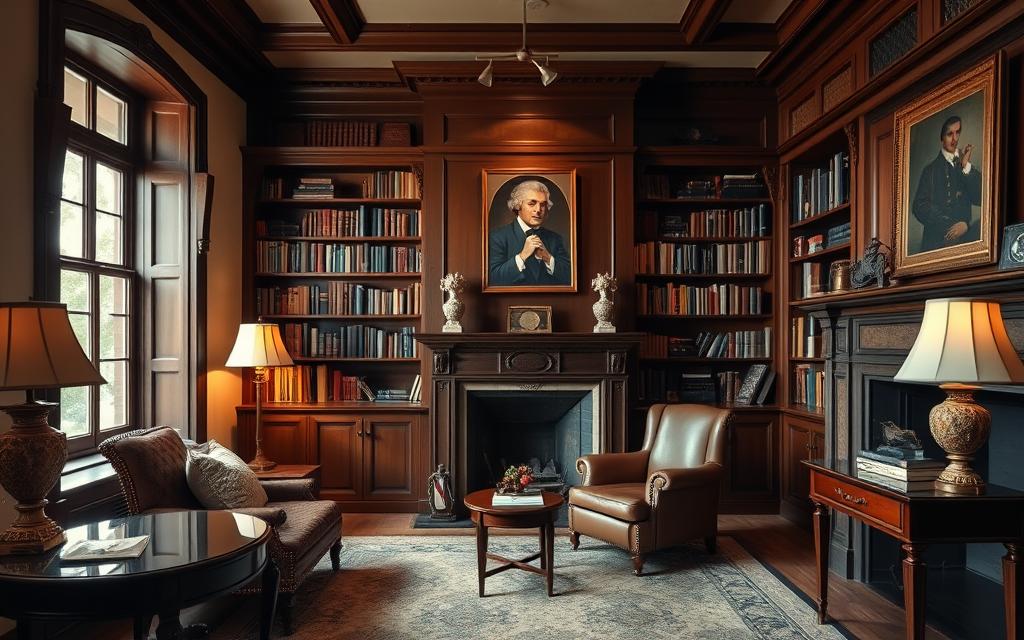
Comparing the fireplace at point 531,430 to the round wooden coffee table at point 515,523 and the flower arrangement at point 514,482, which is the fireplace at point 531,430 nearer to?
the flower arrangement at point 514,482

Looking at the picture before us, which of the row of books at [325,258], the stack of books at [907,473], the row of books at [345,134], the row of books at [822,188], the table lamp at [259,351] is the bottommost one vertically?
the stack of books at [907,473]

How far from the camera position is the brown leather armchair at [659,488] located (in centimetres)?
407

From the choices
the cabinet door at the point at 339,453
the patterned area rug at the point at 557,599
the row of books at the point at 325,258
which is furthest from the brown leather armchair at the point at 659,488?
the row of books at the point at 325,258

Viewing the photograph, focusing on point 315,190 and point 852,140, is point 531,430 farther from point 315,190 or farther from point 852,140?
point 852,140

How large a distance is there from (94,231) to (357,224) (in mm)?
2004

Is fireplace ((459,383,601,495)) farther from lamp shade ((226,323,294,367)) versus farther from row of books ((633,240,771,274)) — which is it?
lamp shade ((226,323,294,367))

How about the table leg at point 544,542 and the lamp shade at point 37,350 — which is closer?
the lamp shade at point 37,350

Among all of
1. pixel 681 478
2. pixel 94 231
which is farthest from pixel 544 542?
pixel 94 231

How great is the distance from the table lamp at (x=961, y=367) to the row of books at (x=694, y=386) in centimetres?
290

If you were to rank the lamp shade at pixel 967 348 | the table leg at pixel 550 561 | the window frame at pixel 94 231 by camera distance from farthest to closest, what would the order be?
the window frame at pixel 94 231 < the table leg at pixel 550 561 < the lamp shade at pixel 967 348

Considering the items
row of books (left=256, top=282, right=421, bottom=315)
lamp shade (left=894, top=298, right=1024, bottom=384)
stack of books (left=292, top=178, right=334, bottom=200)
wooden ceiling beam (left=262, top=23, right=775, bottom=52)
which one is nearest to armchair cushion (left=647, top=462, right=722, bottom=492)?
lamp shade (left=894, top=298, right=1024, bottom=384)

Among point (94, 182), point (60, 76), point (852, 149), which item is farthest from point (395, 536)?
point (852, 149)

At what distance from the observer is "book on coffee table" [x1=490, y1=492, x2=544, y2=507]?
376 centimetres

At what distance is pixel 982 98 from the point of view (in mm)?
3166
